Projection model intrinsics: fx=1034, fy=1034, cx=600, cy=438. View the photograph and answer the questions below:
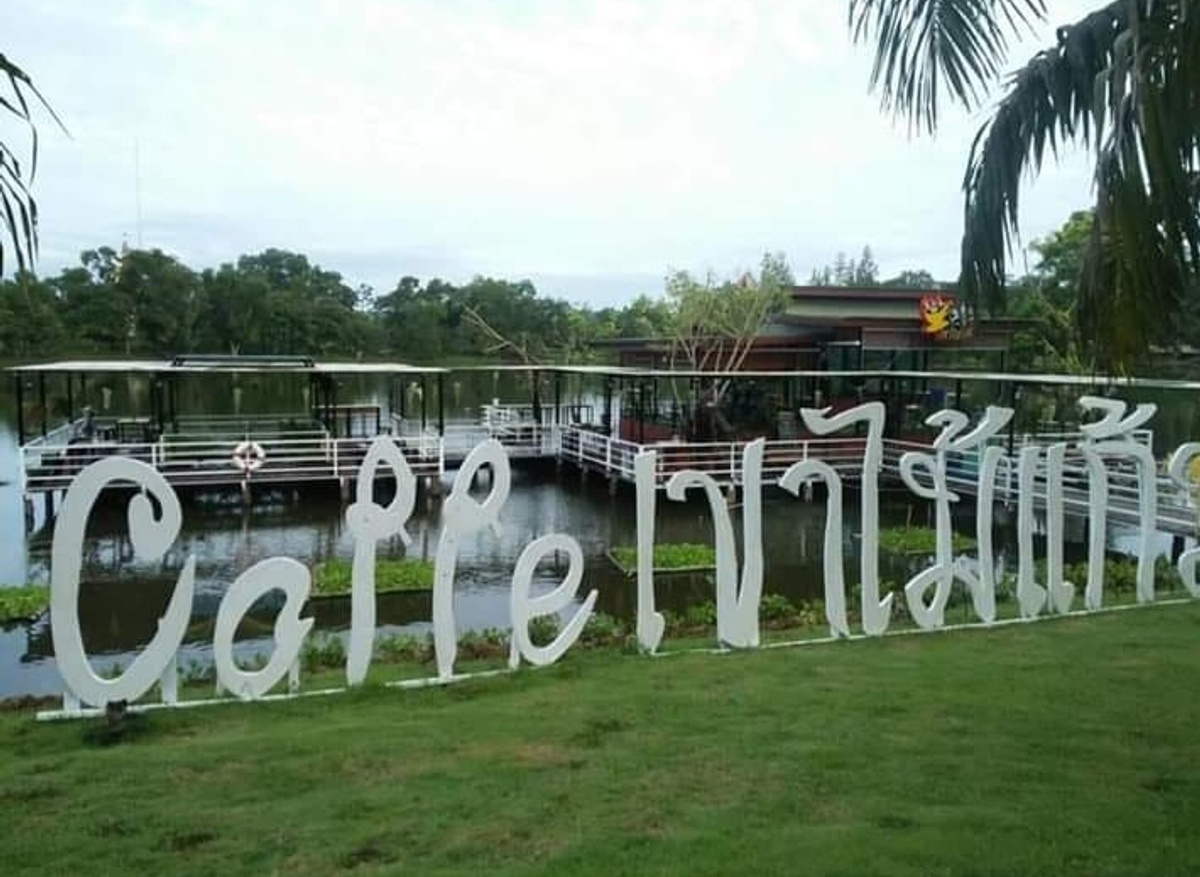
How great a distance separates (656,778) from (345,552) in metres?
9.91

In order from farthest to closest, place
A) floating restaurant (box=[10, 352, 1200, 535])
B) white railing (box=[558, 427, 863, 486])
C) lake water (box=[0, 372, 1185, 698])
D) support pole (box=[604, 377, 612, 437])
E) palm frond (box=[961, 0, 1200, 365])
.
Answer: support pole (box=[604, 377, 612, 437]) < white railing (box=[558, 427, 863, 486]) < floating restaurant (box=[10, 352, 1200, 535]) < lake water (box=[0, 372, 1185, 698]) < palm frond (box=[961, 0, 1200, 365])

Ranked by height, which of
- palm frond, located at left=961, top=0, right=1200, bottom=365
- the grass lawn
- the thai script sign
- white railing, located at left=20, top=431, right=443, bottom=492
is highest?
the thai script sign

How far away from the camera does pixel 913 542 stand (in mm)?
13258

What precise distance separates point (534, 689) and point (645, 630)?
109 centimetres

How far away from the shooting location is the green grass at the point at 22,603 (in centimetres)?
948

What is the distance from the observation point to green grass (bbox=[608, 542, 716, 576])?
39.5 feet

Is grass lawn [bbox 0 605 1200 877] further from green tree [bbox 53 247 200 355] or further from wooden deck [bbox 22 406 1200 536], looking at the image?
green tree [bbox 53 247 200 355]

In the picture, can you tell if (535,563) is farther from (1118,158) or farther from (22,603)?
(22,603)

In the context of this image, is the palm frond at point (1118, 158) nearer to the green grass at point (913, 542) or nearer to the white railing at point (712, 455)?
the green grass at point (913, 542)

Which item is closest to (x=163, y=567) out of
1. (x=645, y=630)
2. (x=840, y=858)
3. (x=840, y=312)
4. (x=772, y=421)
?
(x=645, y=630)

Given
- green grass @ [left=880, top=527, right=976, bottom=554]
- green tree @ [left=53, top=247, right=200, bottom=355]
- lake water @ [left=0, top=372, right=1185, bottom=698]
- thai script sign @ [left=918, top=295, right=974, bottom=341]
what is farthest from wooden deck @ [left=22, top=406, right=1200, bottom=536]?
green tree @ [left=53, top=247, right=200, bottom=355]

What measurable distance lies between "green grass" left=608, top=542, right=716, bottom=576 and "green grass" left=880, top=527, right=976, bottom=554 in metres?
2.39

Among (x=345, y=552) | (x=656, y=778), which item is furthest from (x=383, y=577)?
(x=656, y=778)

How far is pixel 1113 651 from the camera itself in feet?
20.9
